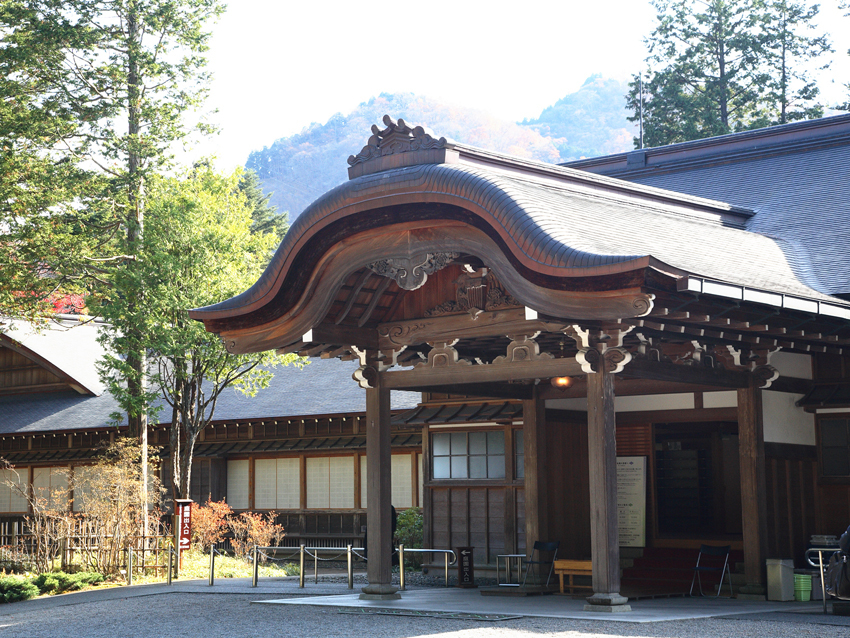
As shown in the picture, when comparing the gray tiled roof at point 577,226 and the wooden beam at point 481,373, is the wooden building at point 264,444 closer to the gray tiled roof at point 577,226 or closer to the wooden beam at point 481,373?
the wooden beam at point 481,373

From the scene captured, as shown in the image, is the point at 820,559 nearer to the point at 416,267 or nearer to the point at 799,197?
the point at 416,267

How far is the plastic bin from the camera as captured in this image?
40.7ft

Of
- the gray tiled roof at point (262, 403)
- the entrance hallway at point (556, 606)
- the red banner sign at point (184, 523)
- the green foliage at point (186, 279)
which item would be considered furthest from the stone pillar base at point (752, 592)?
the green foliage at point (186, 279)

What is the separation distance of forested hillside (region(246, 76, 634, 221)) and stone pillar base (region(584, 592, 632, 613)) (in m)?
105

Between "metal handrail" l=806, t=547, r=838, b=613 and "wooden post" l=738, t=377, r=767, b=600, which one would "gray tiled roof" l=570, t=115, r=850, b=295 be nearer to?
"wooden post" l=738, t=377, r=767, b=600

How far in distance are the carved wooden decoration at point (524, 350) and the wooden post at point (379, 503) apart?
2.10 m

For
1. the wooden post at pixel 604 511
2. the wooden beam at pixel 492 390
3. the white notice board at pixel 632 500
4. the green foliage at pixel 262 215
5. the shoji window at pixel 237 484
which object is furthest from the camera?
the green foliage at pixel 262 215

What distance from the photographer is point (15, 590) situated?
15602 millimetres

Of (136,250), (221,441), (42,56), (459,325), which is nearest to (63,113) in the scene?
(42,56)

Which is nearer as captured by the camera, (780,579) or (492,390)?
(780,579)

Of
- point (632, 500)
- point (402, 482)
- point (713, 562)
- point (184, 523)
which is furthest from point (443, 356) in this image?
point (402, 482)

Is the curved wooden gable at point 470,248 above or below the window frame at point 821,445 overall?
above

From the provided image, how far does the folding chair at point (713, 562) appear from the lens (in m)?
13.0

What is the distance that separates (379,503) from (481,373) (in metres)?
2.25
